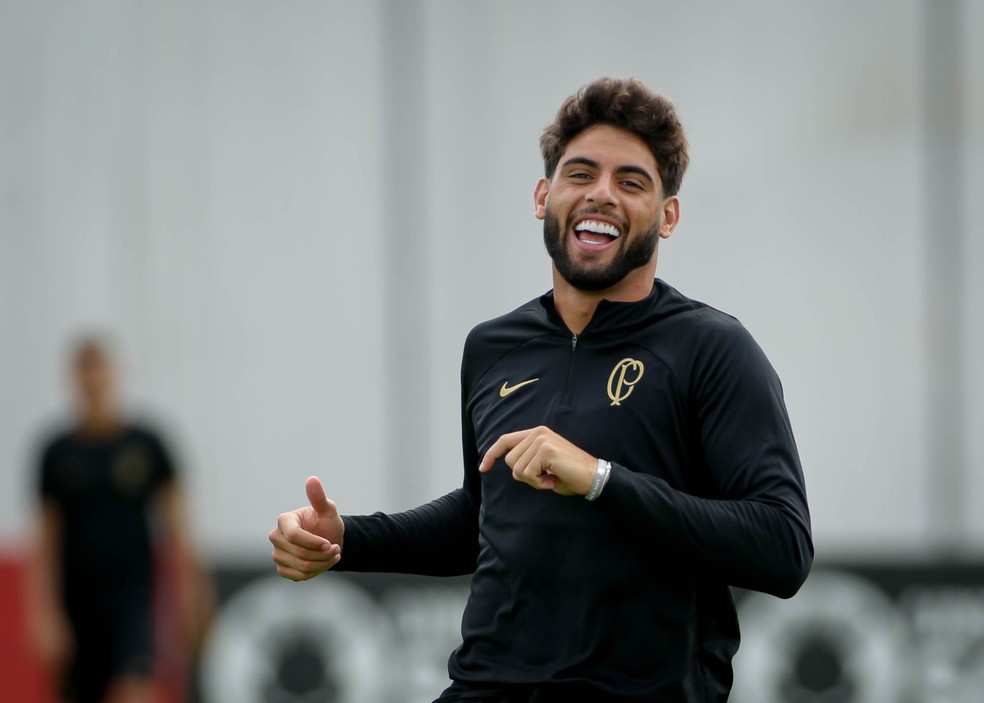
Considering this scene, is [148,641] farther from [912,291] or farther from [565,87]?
[912,291]

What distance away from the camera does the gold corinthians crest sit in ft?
9.41

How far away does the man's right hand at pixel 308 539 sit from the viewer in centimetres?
A: 291

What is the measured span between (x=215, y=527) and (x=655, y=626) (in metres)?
6.39

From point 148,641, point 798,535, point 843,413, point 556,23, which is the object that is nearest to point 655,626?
point 798,535

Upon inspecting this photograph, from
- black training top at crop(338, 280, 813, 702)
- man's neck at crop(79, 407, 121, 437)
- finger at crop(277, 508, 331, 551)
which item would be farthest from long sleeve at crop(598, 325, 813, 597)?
man's neck at crop(79, 407, 121, 437)

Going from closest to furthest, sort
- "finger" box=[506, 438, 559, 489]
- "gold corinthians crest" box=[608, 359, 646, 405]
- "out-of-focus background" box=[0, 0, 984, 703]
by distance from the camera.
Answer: "finger" box=[506, 438, 559, 489] → "gold corinthians crest" box=[608, 359, 646, 405] → "out-of-focus background" box=[0, 0, 984, 703]

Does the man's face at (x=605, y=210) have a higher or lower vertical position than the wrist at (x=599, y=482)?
higher

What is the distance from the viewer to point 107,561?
313 inches

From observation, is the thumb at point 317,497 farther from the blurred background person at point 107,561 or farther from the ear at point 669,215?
the blurred background person at point 107,561

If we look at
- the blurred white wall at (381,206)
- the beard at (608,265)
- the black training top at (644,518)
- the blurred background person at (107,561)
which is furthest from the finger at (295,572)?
the blurred white wall at (381,206)

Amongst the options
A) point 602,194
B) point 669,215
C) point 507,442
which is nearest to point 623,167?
point 602,194

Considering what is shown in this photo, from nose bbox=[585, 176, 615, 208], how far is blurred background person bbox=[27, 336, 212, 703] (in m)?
5.47

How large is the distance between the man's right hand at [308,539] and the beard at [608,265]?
2.12 feet

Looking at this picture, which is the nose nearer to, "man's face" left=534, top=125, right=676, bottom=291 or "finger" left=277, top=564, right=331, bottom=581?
"man's face" left=534, top=125, right=676, bottom=291
